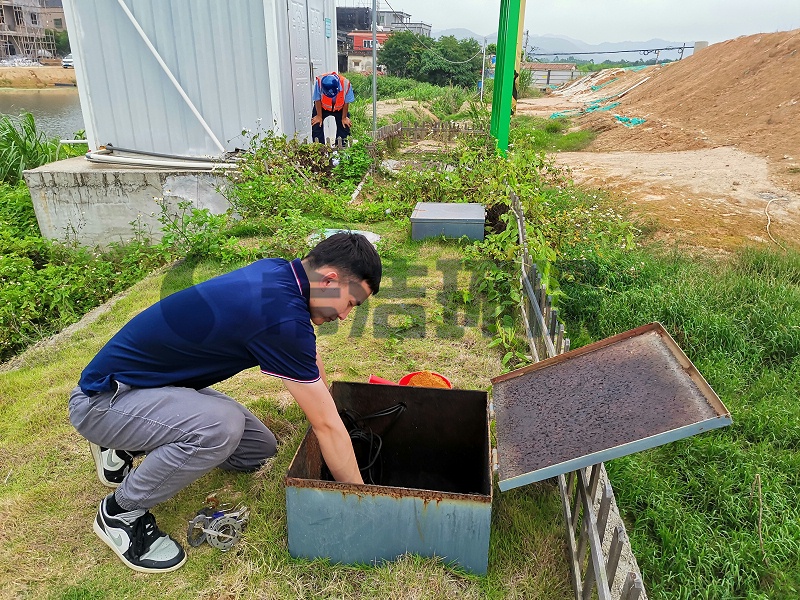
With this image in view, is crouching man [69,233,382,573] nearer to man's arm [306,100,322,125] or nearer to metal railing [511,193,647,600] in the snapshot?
metal railing [511,193,647,600]

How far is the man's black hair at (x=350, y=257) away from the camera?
2.06 meters

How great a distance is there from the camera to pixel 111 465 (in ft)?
8.86

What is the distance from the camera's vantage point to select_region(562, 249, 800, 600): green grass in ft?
8.11

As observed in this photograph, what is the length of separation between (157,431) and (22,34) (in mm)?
78622

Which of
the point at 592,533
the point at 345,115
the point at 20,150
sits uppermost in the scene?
the point at 345,115

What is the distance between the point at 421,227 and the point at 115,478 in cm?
406

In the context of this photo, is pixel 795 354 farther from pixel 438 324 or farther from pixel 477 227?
pixel 477 227

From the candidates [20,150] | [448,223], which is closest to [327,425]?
[448,223]

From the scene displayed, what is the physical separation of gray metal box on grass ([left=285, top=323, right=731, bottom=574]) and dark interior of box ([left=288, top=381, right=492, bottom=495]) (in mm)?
99

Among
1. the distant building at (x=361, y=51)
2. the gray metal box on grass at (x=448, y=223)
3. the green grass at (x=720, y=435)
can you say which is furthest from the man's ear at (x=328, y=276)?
the distant building at (x=361, y=51)

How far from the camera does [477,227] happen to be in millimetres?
5926

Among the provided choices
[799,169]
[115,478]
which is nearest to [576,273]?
[115,478]

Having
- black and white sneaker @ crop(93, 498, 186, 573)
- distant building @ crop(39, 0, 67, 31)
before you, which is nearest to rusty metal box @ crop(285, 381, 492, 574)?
black and white sneaker @ crop(93, 498, 186, 573)

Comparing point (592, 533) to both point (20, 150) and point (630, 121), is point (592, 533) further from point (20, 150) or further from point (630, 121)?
point (630, 121)
